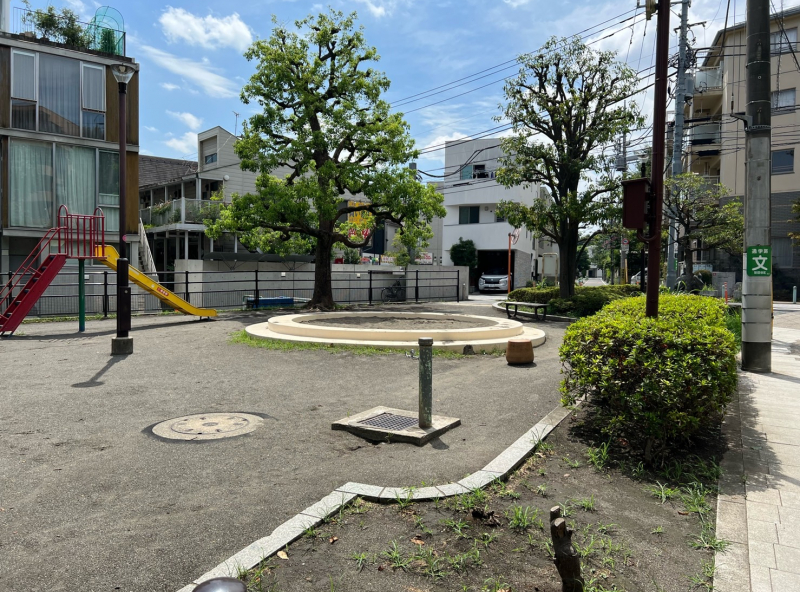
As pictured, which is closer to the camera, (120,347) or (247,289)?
(120,347)

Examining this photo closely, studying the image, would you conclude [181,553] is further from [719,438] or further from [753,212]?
[753,212]

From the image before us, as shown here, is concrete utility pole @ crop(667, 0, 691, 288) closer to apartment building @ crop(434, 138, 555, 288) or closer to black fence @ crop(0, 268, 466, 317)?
black fence @ crop(0, 268, 466, 317)

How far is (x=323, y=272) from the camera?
2130cm

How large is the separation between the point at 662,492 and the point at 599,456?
797mm

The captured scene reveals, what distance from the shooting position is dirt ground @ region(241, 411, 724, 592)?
10.3 feet

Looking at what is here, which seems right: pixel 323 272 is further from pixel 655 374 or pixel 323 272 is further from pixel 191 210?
pixel 655 374

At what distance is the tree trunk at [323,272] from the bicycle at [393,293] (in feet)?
20.8

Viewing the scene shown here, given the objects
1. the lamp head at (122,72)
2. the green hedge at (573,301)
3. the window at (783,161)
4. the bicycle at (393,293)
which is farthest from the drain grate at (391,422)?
the window at (783,161)

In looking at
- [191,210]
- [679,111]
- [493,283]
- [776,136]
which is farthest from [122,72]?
[776,136]

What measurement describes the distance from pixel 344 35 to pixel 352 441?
18.6 meters

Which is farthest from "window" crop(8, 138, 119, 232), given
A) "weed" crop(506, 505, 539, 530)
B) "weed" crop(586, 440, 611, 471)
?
"weed" crop(506, 505, 539, 530)

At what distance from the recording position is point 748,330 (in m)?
9.77

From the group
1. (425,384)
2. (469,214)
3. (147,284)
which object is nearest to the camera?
(425,384)

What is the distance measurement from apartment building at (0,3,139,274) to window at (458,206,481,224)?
2889 cm
